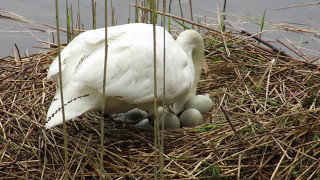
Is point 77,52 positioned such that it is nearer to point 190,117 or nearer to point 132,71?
point 132,71

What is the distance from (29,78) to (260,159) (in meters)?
1.65

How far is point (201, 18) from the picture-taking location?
19.5 feet

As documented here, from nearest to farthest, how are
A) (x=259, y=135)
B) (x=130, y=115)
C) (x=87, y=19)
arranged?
(x=259, y=135) < (x=130, y=115) < (x=87, y=19)

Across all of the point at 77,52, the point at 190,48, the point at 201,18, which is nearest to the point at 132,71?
the point at 77,52

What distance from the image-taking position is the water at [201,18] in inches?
221

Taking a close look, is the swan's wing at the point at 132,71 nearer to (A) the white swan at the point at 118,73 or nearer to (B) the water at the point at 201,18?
(A) the white swan at the point at 118,73

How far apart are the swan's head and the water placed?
1.63 m

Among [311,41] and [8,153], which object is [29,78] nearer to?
[8,153]

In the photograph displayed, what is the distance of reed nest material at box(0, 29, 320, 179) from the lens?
3.31m

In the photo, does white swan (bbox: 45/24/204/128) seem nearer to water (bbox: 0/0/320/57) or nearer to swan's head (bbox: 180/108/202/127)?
swan's head (bbox: 180/108/202/127)

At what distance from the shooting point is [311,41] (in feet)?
18.4

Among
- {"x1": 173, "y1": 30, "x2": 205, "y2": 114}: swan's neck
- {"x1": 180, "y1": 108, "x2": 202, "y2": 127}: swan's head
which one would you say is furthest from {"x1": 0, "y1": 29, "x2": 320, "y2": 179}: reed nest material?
{"x1": 173, "y1": 30, "x2": 205, "y2": 114}: swan's neck

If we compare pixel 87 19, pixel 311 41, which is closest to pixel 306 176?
pixel 311 41

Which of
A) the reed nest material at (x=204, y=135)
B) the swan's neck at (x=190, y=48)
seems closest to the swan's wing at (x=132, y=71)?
the reed nest material at (x=204, y=135)
